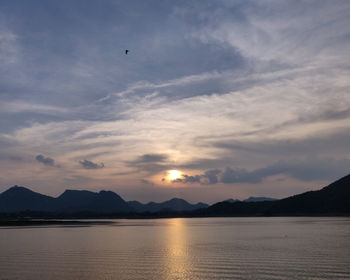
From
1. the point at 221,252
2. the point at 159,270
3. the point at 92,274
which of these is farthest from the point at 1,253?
the point at 221,252

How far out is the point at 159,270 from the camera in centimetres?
4947

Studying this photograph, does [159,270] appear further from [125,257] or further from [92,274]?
[125,257]

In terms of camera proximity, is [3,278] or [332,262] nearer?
[3,278]

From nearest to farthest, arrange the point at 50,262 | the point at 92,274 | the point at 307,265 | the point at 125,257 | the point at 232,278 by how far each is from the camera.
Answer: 1. the point at 232,278
2. the point at 92,274
3. the point at 307,265
4. the point at 50,262
5. the point at 125,257

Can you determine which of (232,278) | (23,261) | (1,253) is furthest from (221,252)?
(1,253)

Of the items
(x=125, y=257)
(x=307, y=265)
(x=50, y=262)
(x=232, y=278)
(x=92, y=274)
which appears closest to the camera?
(x=232, y=278)

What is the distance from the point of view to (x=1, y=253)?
6944 centimetres

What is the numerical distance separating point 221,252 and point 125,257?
686 inches

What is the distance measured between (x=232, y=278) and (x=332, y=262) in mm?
18086

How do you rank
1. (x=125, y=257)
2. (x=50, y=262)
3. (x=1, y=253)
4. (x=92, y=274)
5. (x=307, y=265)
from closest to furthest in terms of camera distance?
(x=92, y=274) → (x=307, y=265) → (x=50, y=262) → (x=125, y=257) → (x=1, y=253)

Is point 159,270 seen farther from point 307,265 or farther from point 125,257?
point 307,265

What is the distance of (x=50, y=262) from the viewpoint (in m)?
57.6

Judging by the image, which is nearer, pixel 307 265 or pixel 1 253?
pixel 307 265

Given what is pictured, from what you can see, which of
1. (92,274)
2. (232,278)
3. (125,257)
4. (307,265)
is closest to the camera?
(232,278)
